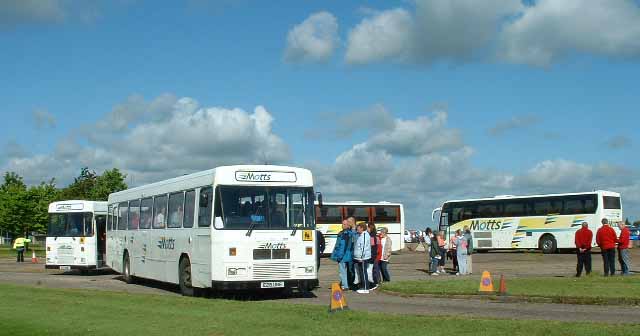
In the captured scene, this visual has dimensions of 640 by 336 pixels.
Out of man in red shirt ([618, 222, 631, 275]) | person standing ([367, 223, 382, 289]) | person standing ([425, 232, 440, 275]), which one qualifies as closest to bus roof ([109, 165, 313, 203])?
person standing ([367, 223, 382, 289])

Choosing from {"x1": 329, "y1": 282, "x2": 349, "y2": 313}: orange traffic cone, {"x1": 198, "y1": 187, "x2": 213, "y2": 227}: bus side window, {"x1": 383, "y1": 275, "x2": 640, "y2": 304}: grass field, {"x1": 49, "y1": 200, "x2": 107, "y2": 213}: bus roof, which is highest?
{"x1": 49, "y1": 200, "x2": 107, "y2": 213}: bus roof

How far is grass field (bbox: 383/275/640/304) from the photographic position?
17.7 meters

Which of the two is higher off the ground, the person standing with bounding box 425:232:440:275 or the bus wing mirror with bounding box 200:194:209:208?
the bus wing mirror with bounding box 200:194:209:208

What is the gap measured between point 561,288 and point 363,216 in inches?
1292

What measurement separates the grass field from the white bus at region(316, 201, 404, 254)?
93.0 feet

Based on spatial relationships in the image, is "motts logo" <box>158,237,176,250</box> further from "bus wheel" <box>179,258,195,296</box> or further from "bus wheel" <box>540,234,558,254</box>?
"bus wheel" <box>540,234,558,254</box>

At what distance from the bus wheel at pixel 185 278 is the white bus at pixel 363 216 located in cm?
2998

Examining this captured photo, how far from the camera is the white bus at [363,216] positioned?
2039 inches

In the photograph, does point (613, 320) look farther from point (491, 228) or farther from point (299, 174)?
point (491, 228)

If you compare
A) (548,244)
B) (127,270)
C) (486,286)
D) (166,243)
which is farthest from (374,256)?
(548,244)

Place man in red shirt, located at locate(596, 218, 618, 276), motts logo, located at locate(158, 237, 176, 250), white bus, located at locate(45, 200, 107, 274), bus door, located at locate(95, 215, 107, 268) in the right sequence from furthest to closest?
1. bus door, located at locate(95, 215, 107, 268)
2. white bus, located at locate(45, 200, 107, 274)
3. man in red shirt, located at locate(596, 218, 618, 276)
4. motts logo, located at locate(158, 237, 176, 250)

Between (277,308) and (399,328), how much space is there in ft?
12.6

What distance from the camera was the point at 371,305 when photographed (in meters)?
17.9

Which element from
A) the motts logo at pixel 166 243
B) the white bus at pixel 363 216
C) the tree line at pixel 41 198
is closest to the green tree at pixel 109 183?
the tree line at pixel 41 198
